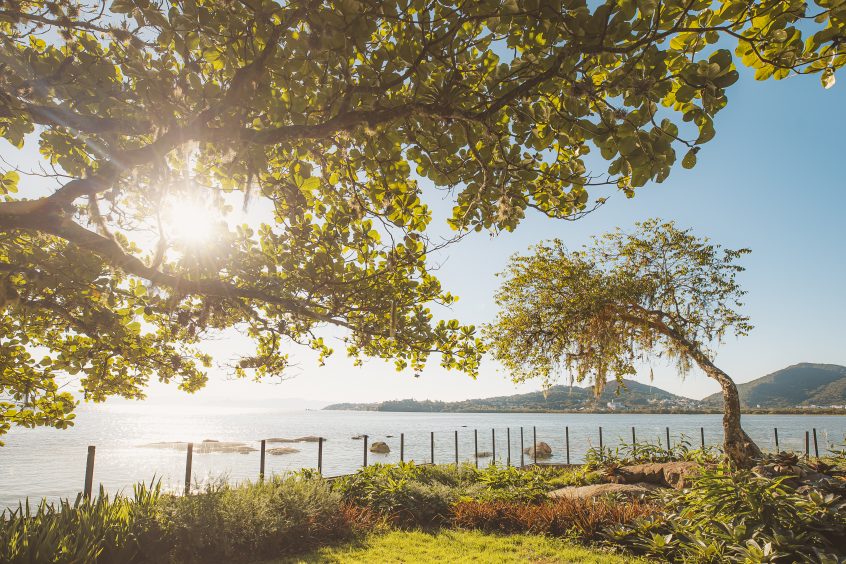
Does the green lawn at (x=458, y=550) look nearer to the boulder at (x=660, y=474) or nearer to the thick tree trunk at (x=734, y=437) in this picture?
the boulder at (x=660, y=474)

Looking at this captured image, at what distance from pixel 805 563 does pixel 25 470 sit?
1594 inches

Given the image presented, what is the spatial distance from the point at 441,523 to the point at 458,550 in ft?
6.86

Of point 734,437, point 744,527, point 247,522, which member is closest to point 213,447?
point 247,522

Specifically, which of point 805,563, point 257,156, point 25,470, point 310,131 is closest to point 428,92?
point 310,131

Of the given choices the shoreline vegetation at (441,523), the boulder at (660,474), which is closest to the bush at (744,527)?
the shoreline vegetation at (441,523)

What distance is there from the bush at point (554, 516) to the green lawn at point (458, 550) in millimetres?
451

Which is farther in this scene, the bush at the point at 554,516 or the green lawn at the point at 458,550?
the bush at the point at 554,516

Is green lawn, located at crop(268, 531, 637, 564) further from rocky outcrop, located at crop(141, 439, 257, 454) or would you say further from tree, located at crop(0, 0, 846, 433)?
rocky outcrop, located at crop(141, 439, 257, 454)

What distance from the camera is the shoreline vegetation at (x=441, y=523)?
6.42 meters

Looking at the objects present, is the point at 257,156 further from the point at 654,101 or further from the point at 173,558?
the point at 173,558

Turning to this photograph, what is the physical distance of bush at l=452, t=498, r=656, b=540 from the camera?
862 centimetres

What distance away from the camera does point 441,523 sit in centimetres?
1008

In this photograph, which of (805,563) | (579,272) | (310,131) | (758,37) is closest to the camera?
(758,37)

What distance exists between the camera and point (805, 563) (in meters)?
5.88
